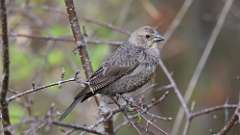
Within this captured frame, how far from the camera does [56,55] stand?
7.09 m

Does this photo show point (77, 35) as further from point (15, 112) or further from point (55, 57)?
point (55, 57)

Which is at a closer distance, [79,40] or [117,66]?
[79,40]

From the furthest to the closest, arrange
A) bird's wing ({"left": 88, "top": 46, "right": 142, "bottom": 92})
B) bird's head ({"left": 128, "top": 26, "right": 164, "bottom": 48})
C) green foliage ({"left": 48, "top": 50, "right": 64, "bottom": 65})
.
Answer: green foliage ({"left": 48, "top": 50, "right": 64, "bottom": 65}) < bird's head ({"left": 128, "top": 26, "right": 164, "bottom": 48}) < bird's wing ({"left": 88, "top": 46, "right": 142, "bottom": 92})

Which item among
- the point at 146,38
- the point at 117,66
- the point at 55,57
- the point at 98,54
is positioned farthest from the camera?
the point at 55,57

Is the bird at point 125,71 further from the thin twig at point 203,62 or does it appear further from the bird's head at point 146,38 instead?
the thin twig at point 203,62

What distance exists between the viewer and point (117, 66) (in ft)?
17.4

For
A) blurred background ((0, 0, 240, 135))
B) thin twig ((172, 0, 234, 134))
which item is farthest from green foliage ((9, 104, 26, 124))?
thin twig ((172, 0, 234, 134))

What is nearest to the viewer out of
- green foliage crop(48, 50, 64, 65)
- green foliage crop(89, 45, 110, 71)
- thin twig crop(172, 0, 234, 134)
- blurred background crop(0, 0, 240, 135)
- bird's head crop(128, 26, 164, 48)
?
bird's head crop(128, 26, 164, 48)

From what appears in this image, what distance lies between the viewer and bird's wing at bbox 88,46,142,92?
16.9 ft

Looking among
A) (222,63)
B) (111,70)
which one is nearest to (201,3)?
(222,63)

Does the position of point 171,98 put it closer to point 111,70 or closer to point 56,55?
point 56,55

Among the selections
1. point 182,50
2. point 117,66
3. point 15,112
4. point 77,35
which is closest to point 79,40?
point 77,35

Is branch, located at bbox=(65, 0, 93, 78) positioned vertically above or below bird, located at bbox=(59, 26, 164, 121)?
above

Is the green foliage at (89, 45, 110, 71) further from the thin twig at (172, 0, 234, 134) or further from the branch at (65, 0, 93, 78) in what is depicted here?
the branch at (65, 0, 93, 78)
